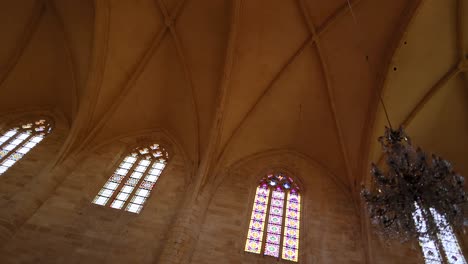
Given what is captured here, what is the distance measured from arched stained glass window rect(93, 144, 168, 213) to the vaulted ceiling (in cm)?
101

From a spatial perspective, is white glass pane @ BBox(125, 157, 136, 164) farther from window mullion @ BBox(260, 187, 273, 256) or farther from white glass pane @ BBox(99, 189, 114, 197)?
window mullion @ BBox(260, 187, 273, 256)

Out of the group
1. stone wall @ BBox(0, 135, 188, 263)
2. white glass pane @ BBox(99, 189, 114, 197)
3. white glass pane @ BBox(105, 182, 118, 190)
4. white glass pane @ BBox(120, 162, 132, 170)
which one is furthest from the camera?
white glass pane @ BBox(120, 162, 132, 170)

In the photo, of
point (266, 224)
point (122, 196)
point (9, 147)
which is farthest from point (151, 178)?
point (9, 147)

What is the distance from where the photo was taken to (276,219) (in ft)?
29.5

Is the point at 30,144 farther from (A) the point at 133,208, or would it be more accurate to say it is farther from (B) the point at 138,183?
(A) the point at 133,208

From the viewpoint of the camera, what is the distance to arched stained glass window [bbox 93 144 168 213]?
8953mm

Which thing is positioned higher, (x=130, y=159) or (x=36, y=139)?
(x=130, y=159)

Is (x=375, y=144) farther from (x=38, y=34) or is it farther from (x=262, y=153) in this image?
(x=38, y=34)

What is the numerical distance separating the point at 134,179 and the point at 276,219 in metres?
4.49

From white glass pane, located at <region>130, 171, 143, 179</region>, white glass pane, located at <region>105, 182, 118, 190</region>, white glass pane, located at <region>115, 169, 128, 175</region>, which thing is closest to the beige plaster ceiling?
white glass pane, located at <region>130, 171, 143, 179</region>

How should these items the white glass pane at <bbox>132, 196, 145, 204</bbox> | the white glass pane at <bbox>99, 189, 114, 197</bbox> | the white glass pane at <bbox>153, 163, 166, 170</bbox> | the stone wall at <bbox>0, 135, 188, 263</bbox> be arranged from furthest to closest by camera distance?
the white glass pane at <bbox>153, 163, 166, 170</bbox>
the white glass pane at <bbox>99, 189, 114, 197</bbox>
the white glass pane at <bbox>132, 196, 145, 204</bbox>
the stone wall at <bbox>0, 135, 188, 263</bbox>

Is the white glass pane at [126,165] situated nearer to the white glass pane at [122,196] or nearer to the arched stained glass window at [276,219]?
the white glass pane at [122,196]

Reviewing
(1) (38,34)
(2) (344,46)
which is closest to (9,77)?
(1) (38,34)

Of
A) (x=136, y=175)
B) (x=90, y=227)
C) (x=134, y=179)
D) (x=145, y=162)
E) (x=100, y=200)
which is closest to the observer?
(x=90, y=227)
